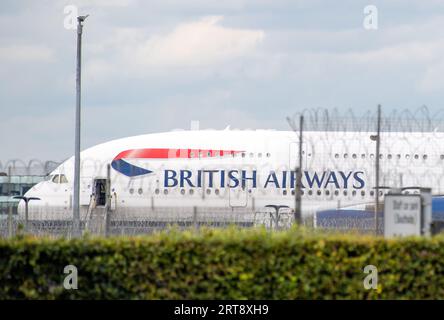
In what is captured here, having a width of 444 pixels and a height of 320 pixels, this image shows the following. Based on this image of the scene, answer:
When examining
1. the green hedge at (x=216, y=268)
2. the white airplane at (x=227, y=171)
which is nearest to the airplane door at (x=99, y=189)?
the white airplane at (x=227, y=171)

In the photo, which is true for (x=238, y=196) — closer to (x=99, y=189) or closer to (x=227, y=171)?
(x=227, y=171)

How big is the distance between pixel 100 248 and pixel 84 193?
81.4 ft

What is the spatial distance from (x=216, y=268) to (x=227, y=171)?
24.2m

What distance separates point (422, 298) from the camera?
15555 millimetres

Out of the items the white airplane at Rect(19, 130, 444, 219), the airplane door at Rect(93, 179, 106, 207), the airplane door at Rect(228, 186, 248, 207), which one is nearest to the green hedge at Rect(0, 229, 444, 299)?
the white airplane at Rect(19, 130, 444, 219)

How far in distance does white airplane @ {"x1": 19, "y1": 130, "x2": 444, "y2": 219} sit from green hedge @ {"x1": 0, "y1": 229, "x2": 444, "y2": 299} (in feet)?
75.6

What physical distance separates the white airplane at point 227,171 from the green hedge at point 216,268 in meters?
23.0

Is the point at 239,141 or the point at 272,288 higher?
the point at 239,141

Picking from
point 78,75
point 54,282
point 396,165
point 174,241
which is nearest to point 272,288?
point 174,241

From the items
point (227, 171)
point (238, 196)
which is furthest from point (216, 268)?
point (227, 171)

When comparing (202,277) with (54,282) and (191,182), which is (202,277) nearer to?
(54,282)

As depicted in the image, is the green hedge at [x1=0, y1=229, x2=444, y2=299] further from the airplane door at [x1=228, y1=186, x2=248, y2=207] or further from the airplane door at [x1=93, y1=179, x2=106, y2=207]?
the airplane door at [x1=93, y1=179, x2=106, y2=207]

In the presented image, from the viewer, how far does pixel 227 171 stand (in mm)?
39469
